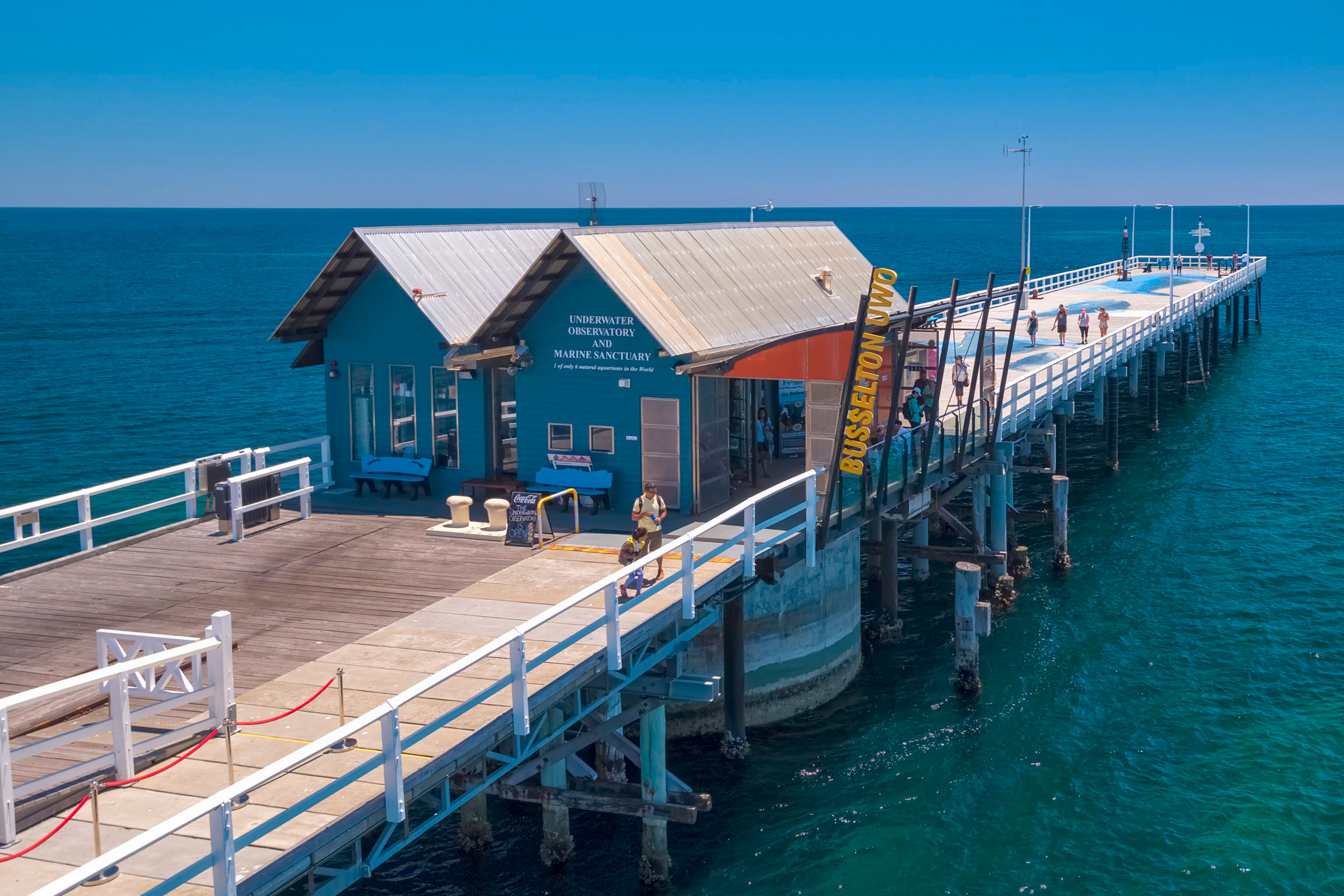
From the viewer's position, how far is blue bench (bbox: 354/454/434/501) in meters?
25.8

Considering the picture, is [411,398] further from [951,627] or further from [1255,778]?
[1255,778]

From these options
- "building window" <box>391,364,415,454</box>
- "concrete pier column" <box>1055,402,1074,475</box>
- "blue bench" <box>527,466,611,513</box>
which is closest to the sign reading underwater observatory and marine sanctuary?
"blue bench" <box>527,466,611,513</box>

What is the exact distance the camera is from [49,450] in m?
53.5

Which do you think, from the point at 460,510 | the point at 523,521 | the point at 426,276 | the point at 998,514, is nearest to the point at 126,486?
the point at 426,276

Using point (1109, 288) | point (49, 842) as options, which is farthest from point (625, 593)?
point (1109, 288)

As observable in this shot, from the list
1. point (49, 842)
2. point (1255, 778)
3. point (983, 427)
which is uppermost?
point (983, 427)

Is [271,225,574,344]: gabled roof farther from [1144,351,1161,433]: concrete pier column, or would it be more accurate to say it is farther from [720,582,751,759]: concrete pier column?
[1144,351,1161,433]: concrete pier column

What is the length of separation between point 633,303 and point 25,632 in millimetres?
11315

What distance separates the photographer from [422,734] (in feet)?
42.8

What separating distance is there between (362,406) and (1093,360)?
25147 mm

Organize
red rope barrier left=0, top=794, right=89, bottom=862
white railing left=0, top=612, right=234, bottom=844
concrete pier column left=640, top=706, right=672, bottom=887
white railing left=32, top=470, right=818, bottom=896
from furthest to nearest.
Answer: concrete pier column left=640, top=706, right=672, bottom=887
white railing left=0, top=612, right=234, bottom=844
red rope barrier left=0, top=794, right=89, bottom=862
white railing left=32, top=470, right=818, bottom=896

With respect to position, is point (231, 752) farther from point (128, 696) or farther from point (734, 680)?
point (734, 680)


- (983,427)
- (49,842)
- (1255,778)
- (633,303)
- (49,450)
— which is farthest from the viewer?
(49,450)

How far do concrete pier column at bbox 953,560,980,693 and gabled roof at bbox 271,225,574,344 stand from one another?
33.7 ft
